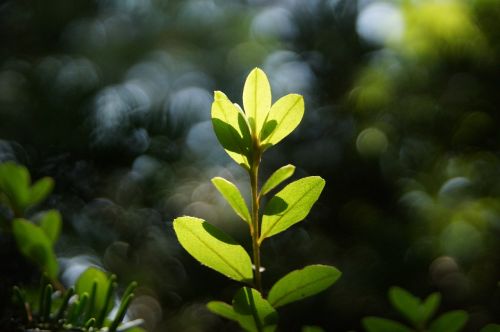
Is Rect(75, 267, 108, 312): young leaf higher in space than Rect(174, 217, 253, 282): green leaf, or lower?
lower

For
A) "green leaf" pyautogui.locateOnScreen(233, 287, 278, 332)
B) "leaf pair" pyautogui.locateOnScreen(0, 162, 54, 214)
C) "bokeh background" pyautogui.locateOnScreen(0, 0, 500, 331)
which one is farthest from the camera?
"bokeh background" pyautogui.locateOnScreen(0, 0, 500, 331)

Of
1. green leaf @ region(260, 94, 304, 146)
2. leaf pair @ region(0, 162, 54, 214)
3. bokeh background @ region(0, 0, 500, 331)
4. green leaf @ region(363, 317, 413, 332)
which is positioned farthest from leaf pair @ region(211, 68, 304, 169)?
bokeh background @ region(0, 0, 500, 331)

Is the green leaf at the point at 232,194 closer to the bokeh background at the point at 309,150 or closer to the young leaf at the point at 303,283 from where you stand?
the young leaf at the point at 303,283

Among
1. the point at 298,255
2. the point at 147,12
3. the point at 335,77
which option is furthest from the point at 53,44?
the point at 298,255

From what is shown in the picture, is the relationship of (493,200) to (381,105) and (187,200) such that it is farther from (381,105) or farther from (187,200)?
(187,200)

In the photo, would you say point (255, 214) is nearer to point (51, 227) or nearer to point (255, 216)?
point (255, 216)

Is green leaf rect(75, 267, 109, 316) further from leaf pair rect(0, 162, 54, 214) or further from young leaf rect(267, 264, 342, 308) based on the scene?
young leaf rect(267, 264, 342, 308)

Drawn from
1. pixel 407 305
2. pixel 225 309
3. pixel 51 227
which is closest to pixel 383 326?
pixel 407 305
